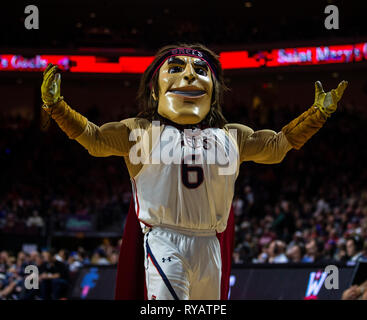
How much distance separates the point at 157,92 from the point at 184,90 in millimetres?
267

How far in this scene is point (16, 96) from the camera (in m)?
22.3

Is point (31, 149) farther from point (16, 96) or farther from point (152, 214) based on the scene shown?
point (152, 214)

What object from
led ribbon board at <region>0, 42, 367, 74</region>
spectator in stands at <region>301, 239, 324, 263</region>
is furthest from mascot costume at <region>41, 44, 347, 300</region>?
led ribbon board at <region>0, 42, 367, 74</region>

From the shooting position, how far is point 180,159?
4.11 m

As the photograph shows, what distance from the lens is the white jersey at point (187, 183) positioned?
4.05 metres

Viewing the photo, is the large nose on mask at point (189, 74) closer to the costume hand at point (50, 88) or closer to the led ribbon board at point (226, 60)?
the costume hand at point (50, 88)

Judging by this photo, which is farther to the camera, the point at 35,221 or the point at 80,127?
the point at 35,221

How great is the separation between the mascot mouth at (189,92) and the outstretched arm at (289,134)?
329 mm

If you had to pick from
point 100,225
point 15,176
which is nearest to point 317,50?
A: point 100,225

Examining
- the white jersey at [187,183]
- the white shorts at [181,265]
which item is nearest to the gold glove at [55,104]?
the white jersey at [187,183]

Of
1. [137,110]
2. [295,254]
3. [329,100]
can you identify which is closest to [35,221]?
[137,110]

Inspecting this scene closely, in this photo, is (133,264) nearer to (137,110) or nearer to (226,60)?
(226,60)

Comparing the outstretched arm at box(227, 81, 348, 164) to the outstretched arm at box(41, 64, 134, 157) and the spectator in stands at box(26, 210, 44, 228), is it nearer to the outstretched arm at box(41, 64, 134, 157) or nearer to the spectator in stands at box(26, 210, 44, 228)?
the outstretched arm at box(41, 64, 134, 157)

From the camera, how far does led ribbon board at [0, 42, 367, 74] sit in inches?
732
